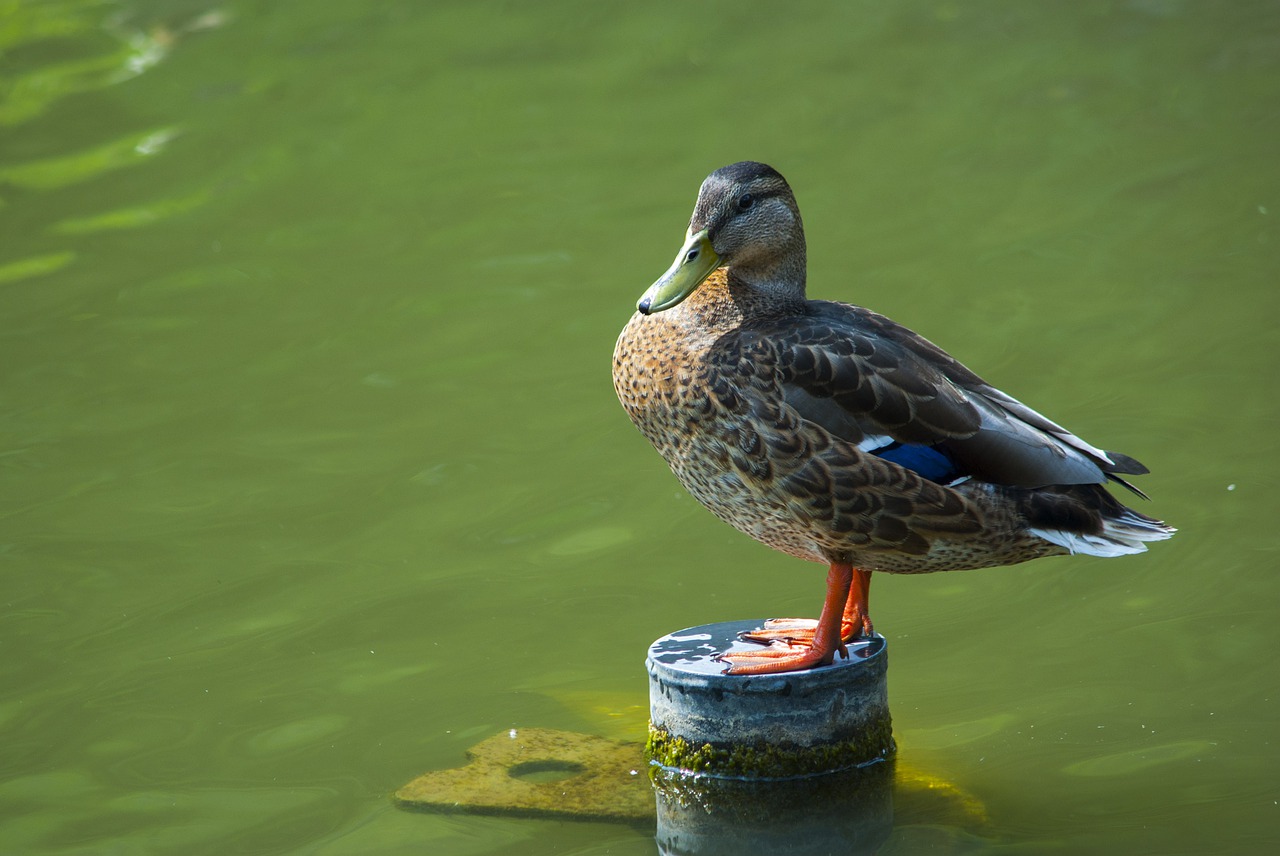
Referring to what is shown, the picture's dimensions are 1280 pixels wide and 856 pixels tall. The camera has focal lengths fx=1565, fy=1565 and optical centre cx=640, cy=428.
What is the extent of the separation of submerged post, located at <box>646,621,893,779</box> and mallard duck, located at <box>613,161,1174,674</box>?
58mm

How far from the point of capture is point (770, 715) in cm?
403

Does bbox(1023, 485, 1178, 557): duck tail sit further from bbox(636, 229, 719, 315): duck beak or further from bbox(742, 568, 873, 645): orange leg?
bbox(636, 229, 719, 315): duck beak

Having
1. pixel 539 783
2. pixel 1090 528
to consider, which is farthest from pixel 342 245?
pixel 1090 528

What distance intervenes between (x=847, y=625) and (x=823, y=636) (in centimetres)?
30

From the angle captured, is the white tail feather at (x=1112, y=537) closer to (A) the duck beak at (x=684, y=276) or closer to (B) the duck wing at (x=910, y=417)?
(B) the duck wing at (x=910, y=417)

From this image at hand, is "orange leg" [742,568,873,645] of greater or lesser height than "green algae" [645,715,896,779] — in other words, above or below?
above

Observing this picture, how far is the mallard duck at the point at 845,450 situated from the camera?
398cm

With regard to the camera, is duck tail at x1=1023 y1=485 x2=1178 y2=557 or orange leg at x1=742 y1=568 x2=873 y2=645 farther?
orange leg at x1=742 y1=568 x2=873 y2=645

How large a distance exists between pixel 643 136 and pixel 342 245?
2.19 meters

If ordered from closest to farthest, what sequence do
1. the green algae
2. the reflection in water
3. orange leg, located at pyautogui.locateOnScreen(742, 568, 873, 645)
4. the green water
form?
the reflection in water
the green algae
orange leg, located at pyautogui.locateOnScreen(742, 568, 873, 645)
the green water

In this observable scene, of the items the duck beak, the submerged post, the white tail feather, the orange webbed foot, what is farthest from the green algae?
the duck beak

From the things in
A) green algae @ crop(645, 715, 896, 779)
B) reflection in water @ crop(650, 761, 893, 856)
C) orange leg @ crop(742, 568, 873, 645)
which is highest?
orange leg @ crop(742, 568, 873, 645)

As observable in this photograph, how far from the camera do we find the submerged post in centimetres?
400

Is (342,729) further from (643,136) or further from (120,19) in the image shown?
(120,19)
